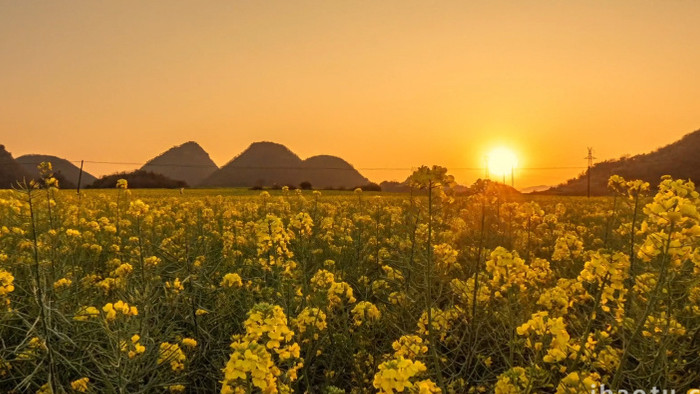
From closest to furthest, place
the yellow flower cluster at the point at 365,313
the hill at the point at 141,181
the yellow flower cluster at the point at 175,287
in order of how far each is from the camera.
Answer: the yellow flower cluster at the point at 365,313, the yellow flower cluster at the point at 175,287, the hill at the point at 141,181

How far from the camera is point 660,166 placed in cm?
10138

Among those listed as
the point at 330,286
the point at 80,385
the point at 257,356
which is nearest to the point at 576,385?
the point at 257,356

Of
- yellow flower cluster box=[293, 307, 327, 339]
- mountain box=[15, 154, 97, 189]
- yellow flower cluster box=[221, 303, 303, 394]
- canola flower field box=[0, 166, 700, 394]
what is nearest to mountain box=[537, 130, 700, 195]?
mountain box=[15, 154, 97, 189]

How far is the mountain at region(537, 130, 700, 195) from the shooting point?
92.2 meters

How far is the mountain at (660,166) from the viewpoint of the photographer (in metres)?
92.2

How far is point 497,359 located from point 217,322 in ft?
8.83

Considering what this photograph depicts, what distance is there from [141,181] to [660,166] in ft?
330

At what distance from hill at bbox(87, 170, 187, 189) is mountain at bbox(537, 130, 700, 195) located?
6796cm

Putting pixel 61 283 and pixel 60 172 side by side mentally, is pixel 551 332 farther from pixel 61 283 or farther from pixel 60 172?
pixel 60 172

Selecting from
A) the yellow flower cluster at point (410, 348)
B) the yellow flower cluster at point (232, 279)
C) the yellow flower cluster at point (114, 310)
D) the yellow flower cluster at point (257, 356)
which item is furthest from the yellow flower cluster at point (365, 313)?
the yellow flower cluster at point (114, 310)

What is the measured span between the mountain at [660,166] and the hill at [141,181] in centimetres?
6796

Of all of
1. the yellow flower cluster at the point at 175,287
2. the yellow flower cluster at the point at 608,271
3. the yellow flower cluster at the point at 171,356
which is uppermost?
the yellow flower cluster at the point at 608,271

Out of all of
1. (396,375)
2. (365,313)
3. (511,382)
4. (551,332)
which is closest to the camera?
(396,375)

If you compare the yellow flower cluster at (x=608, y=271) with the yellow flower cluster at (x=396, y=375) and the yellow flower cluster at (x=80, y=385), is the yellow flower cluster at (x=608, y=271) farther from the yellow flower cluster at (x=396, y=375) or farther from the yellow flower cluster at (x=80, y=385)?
the yellow flower cluster at (x=80, y=385)
